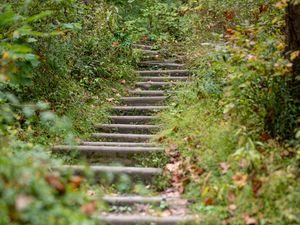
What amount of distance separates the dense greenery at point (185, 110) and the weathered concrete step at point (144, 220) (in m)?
0.22

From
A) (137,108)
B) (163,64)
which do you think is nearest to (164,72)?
(163,64)

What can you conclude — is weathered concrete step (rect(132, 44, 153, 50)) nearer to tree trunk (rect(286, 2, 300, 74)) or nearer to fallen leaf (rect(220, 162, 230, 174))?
tree trunk (rect(286, 2, 300, 74))

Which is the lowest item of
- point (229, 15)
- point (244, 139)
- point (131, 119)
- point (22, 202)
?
point (131, 119)

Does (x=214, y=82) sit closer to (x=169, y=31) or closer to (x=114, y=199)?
(x=114, y=199)

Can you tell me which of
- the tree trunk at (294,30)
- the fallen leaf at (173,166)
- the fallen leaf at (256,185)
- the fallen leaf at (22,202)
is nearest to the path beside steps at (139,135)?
the fallen leaf at (173,166)

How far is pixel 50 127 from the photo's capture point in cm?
655

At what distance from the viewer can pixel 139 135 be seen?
6832 millimetres

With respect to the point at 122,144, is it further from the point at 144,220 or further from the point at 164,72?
the point at 164,72

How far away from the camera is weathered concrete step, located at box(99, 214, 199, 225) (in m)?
Result: 4.33

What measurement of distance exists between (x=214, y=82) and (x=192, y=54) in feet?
9.60

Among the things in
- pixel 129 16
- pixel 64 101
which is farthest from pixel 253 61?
Answer: pixel 129 16

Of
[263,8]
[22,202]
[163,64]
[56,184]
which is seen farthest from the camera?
[163,64]

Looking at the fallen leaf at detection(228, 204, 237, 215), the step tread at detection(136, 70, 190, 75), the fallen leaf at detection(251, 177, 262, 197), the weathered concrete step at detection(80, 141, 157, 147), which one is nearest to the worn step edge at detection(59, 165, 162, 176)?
the weathered concrete step at detection(80, 141, 157, 147)

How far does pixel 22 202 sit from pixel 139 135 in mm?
4393
